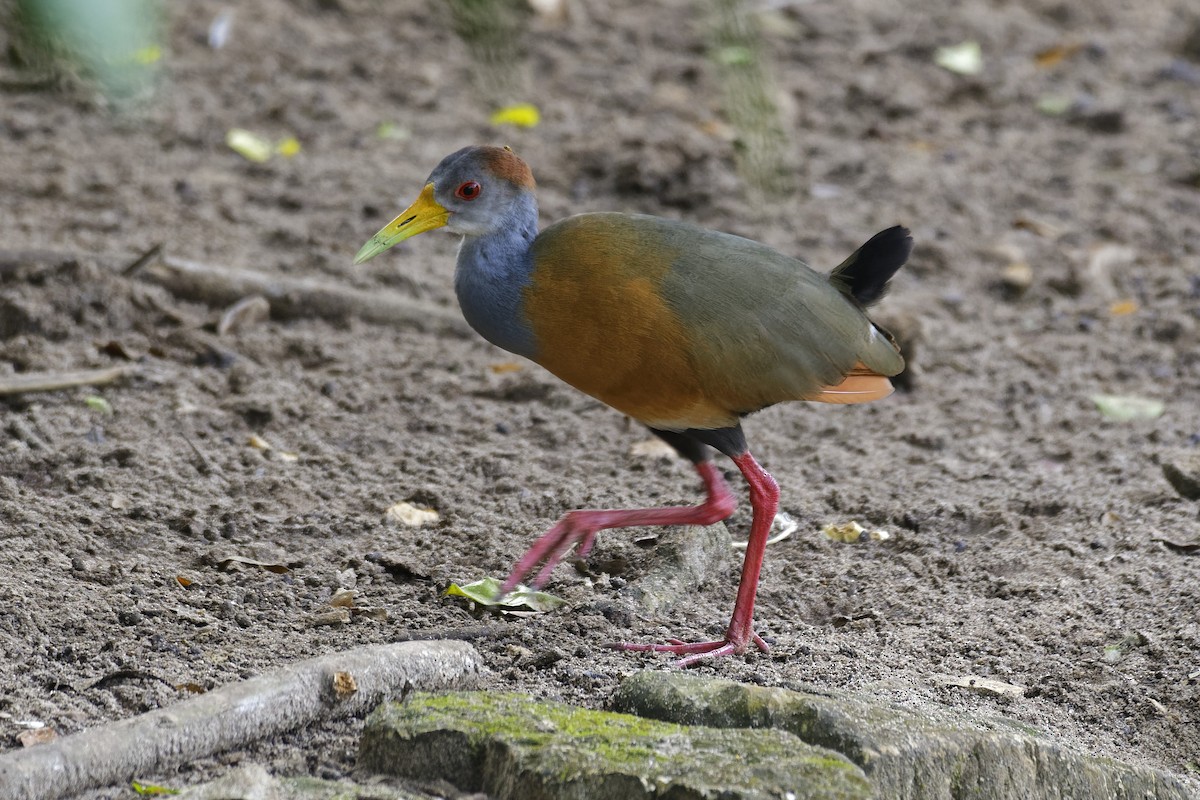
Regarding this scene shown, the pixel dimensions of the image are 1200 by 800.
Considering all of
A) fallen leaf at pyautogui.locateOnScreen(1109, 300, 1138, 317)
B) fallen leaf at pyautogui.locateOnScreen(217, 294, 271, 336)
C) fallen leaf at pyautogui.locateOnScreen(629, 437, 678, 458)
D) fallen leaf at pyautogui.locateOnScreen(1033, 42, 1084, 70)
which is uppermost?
fallen leaf at pyautogui.locateOnScreen(217, 294, 271, 336)

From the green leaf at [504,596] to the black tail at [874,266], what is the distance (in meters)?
1.24

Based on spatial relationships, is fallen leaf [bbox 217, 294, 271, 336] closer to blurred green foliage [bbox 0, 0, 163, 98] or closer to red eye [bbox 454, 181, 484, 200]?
red eye [bbox 454, 181, 484, 200]

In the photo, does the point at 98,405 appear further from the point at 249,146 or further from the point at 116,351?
the point at 249,146

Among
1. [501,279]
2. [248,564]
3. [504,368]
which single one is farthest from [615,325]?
[504,368]

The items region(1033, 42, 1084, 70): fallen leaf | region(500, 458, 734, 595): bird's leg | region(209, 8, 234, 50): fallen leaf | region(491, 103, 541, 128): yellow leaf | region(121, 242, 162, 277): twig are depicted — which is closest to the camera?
region(500, 458, 734, 595): bird's leg

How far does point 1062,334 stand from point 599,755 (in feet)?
14.4

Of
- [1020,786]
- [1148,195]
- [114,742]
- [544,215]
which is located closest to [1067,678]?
[1020,786]

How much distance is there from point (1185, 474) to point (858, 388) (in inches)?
57.4

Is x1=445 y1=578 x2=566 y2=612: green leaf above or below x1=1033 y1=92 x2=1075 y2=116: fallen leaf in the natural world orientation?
above

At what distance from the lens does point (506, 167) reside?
12.9ft

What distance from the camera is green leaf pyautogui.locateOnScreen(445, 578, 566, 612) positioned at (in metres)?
3.75

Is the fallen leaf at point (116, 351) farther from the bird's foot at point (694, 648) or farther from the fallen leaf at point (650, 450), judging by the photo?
the bird's foot at point (694, 648)

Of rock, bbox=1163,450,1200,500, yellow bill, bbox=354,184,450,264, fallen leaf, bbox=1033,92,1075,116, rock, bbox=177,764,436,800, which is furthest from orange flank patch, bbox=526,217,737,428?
fallen leaf, bbox=1033,92,1075,116

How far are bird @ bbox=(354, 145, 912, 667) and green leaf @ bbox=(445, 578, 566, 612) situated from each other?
5 cm
